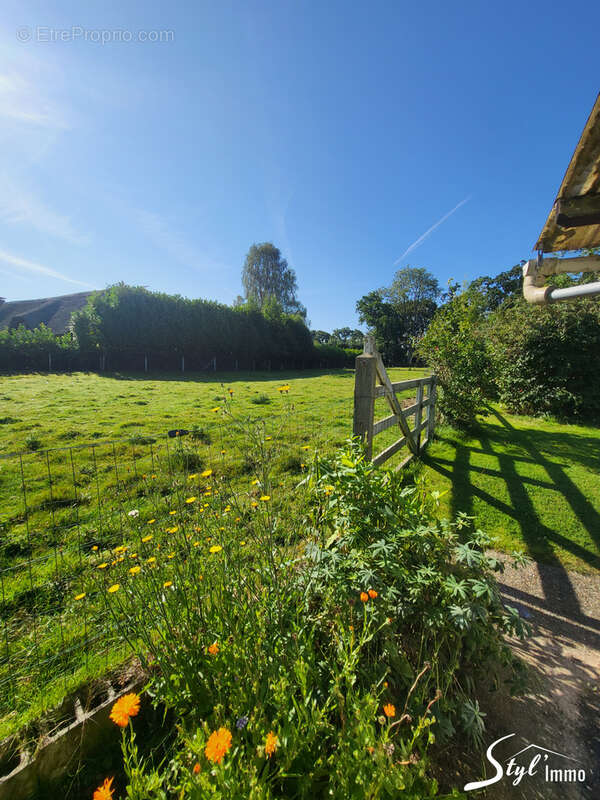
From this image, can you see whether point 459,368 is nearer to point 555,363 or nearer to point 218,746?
point 555,363

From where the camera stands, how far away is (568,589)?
2.48 meters

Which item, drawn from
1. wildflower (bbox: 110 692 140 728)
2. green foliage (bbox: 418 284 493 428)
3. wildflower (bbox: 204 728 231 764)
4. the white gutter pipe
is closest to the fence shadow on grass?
green foliage (bbox: 418 284 493 428)

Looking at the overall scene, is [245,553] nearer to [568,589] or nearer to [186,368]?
[568,589]

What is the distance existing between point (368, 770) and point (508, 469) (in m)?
4.98

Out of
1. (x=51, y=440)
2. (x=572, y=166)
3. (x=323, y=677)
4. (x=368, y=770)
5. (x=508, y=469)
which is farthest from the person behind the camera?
(x=51, y=440)

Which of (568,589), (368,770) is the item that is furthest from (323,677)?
(568,589)

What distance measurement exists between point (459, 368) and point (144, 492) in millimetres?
6374

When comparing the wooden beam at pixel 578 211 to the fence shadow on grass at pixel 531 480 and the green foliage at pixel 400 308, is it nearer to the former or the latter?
the fence shadow on grass at pixel 531 480

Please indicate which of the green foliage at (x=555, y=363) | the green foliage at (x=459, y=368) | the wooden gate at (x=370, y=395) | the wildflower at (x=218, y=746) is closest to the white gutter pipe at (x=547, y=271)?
the wooden gate at (x=370, y=395)

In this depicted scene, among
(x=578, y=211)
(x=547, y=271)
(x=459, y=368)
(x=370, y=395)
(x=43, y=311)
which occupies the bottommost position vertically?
(x=370, y=395)

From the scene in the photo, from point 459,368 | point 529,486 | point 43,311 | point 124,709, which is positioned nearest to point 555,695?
point 124,709

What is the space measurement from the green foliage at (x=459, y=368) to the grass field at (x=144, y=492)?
586 mm

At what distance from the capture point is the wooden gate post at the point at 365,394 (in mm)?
2871

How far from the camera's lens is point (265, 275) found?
36375 millimetres
